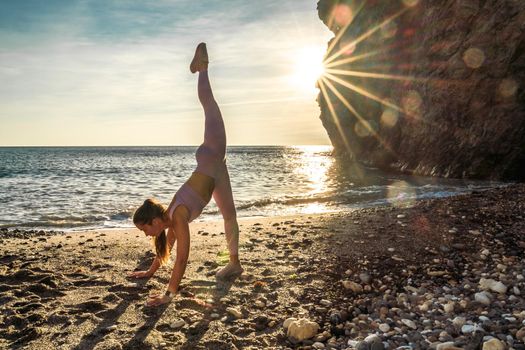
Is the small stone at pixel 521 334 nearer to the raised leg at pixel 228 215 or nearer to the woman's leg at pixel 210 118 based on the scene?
the raised leg at pixel 228 215

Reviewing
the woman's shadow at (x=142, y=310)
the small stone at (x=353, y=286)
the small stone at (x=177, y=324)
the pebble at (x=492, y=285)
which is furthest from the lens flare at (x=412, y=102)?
the small stone at (x=177, y=324)

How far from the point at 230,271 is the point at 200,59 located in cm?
285

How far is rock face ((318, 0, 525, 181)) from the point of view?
67.6 feet

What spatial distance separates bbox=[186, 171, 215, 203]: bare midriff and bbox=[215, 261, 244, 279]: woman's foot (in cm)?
120

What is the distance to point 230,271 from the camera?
5.46 m

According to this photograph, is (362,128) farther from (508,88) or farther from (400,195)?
(400,195)

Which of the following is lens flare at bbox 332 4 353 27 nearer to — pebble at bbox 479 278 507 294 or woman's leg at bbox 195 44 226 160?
woman's leg at bbox 195 44 226 160

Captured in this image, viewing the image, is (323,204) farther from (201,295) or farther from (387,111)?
(387,111)

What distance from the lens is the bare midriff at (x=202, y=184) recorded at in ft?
15.5

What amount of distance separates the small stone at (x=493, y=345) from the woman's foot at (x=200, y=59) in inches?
160

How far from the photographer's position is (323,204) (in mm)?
14430

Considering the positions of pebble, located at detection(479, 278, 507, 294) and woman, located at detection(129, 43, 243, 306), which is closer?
pebble, located at detection(479, 278, 507, 294)

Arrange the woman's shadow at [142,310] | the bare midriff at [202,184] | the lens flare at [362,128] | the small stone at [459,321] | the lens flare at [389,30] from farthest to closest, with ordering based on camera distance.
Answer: the lens flare at [362,128] → the lens flare at [389,30] → the bare midriff at [202,184] → the woman's shadow at [142,310] → the small stone at [459,321]

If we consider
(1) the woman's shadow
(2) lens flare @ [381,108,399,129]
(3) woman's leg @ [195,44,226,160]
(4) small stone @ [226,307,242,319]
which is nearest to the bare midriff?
(3) woman's leg @ [195,44,226,160]
